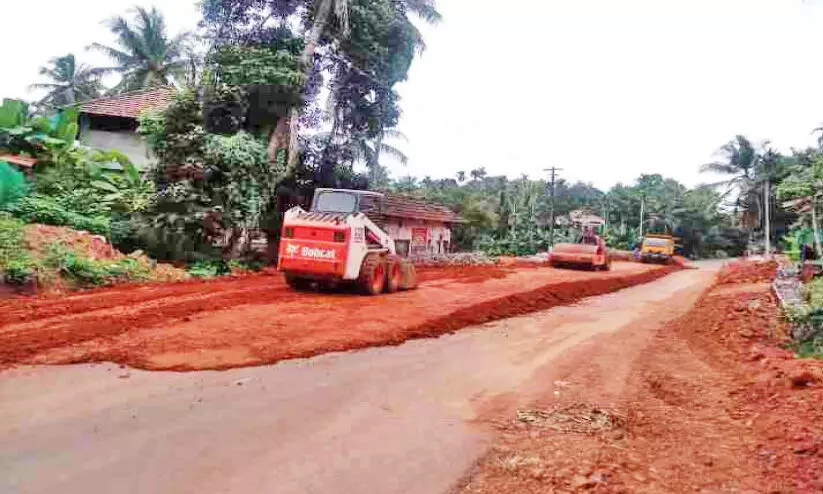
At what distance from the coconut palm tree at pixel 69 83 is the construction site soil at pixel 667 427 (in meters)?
40.3

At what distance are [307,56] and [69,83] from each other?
2801 cm

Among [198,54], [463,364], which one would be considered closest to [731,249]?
[198,54]

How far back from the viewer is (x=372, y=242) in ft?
43.0

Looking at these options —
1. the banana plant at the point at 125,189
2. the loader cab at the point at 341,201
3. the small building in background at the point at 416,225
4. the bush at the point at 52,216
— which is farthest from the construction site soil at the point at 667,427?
the small building in background at the point at 416,225

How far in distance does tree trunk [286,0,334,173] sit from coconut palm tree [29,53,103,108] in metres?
25.4

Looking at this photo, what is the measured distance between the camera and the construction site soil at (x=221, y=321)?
22.1ft

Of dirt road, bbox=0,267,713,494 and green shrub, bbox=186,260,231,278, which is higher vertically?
green shrub, bbox=186,260,231,278

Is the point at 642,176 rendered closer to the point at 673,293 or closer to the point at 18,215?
the point at 673,293

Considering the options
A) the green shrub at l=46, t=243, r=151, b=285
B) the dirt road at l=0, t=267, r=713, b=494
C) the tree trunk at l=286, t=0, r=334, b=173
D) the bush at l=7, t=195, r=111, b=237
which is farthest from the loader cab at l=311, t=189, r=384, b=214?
the tree trunk at l=286, t=0, r=334, b=173

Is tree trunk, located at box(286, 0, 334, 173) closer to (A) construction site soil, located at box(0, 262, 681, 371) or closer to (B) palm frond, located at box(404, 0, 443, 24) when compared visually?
(B) palm frond, located at box(404, 0, 443, 24)

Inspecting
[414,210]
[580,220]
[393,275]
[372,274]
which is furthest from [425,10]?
[580,220]

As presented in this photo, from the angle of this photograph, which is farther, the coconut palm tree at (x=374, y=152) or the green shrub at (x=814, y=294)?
the coconut palm tree at (x=374, y=152)

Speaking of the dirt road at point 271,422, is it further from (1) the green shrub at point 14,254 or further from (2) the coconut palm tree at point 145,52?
(2) the coconut palm tree at point 145,52

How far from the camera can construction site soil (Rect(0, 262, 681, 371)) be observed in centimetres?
673
